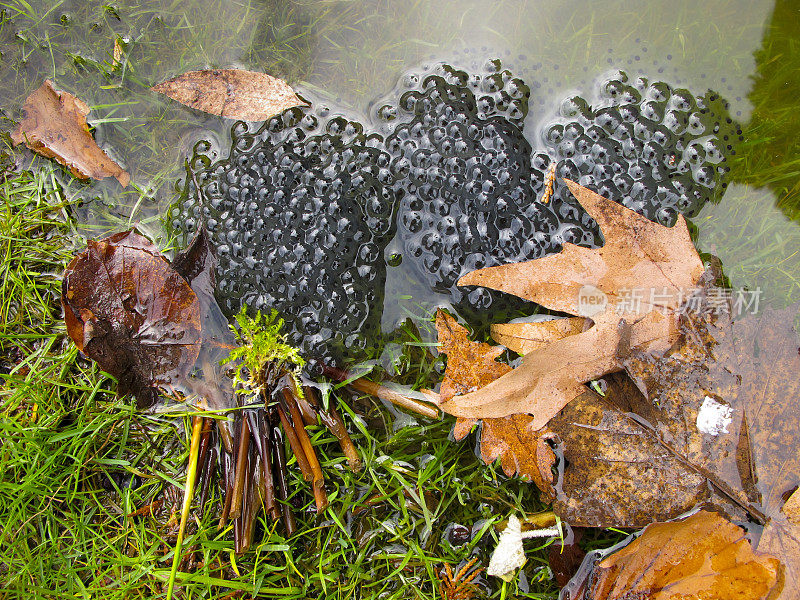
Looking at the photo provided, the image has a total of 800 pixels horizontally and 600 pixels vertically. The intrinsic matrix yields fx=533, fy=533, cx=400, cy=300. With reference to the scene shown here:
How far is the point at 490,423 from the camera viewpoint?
6.52 ft

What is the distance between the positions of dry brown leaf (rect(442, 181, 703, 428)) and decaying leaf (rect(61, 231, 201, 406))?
1.11 metres

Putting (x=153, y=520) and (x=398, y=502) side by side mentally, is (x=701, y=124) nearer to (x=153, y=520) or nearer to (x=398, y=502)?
(x=398, y=502)

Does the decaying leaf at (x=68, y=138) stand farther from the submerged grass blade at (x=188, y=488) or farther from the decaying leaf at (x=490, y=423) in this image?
the decaying leaf at (x=490, y=423)

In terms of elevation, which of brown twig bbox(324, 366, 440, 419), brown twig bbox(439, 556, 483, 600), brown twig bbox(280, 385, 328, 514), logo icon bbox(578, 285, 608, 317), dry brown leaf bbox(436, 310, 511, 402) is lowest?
brown twig bbox(439, 556, 483, 600)

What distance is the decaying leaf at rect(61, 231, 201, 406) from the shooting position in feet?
6.59

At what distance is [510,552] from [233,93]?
6.99ft

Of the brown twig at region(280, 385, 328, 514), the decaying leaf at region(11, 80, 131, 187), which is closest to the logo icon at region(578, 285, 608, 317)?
the brown twig at region(280, 385, 328, 514)

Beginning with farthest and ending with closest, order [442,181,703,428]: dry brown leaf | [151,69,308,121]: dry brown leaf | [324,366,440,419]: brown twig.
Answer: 1. [151,69,308,121]: dry brown leaf
2. [324,366,440,419]: brown twig
3. [442,181,703,428]: dry brown leaf

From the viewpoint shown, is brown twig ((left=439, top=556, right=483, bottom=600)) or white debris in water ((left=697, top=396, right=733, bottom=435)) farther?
brown twig ((left=439, top=556, right=483, bottom=600))

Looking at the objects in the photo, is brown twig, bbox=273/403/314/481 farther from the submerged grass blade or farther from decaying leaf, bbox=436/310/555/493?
decaying leaf, bbox=436/310/555/493

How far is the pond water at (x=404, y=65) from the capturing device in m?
2.13

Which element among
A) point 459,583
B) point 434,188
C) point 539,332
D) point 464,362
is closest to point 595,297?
point 539,332

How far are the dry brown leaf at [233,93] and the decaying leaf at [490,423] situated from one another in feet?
3.62

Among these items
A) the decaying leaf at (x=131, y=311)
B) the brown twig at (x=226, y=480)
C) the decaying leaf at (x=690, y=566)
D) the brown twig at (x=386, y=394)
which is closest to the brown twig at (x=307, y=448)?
the brown twig at (x=386, y=394)
